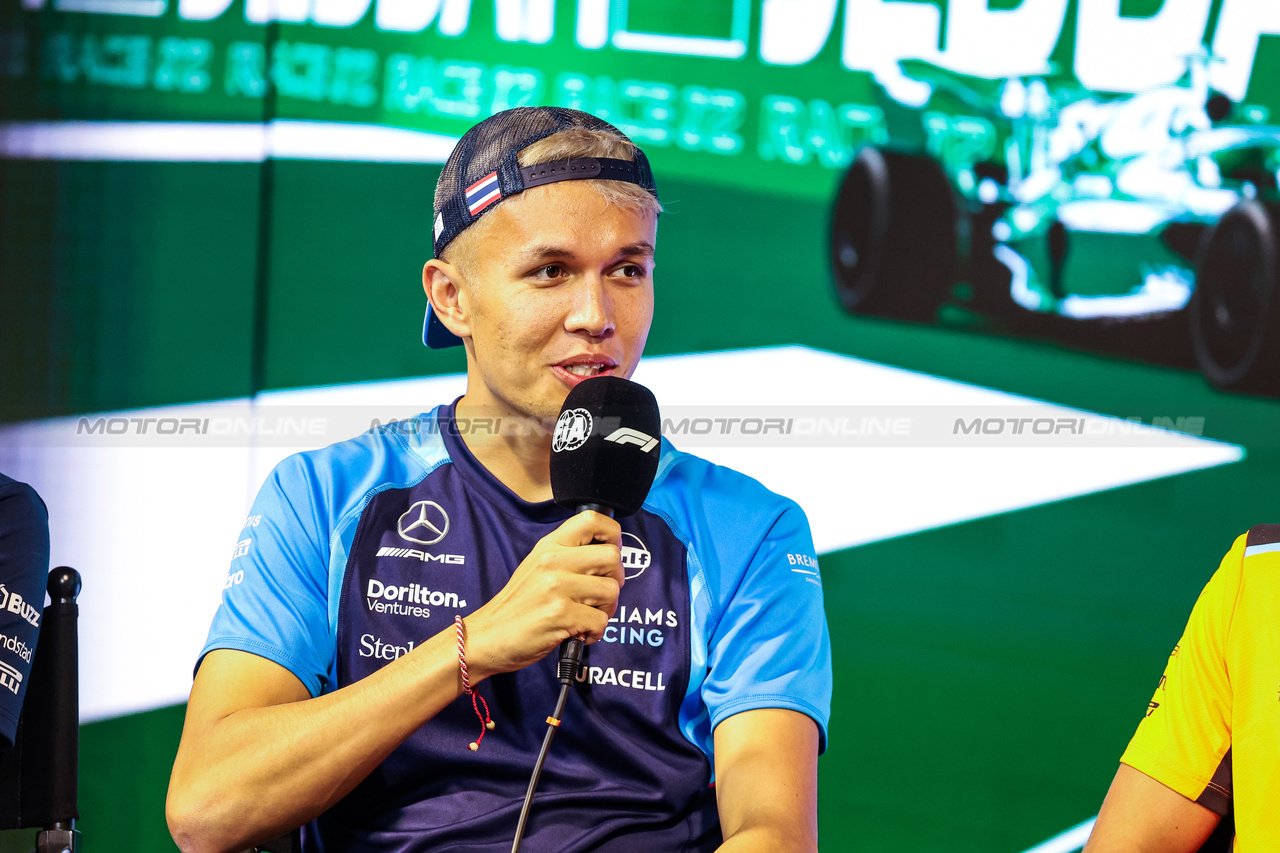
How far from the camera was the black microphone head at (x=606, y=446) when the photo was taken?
1188mm

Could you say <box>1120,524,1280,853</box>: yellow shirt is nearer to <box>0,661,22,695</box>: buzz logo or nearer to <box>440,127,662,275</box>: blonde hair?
<box>440,127,662,275</box>: blonde hair

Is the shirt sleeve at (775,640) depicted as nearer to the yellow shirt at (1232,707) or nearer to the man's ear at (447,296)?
the yellow shirt at (1232,707)

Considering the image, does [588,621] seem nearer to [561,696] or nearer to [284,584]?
[561,696]

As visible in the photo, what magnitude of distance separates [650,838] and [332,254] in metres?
1.97

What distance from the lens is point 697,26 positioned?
2.78 meters

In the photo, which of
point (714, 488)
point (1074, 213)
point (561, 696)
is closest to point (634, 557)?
point (714, 488)

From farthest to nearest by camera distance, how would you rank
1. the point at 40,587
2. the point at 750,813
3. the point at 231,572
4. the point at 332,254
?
the point at 332,254 → the point at 40,587 → the point at 231,572 → the point at 750,813

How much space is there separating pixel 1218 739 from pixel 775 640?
1.71 ft

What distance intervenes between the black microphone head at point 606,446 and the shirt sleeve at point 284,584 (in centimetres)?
40

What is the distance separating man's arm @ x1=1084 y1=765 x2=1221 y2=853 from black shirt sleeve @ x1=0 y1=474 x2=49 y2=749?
141cm

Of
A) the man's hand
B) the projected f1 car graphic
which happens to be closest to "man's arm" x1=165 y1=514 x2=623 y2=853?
the man's hand

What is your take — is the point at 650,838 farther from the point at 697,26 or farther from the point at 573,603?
the point at 697,26

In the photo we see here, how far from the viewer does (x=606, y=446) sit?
3.95ft

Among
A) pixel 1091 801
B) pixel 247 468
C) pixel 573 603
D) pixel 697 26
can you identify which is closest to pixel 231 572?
pixel 573 603
